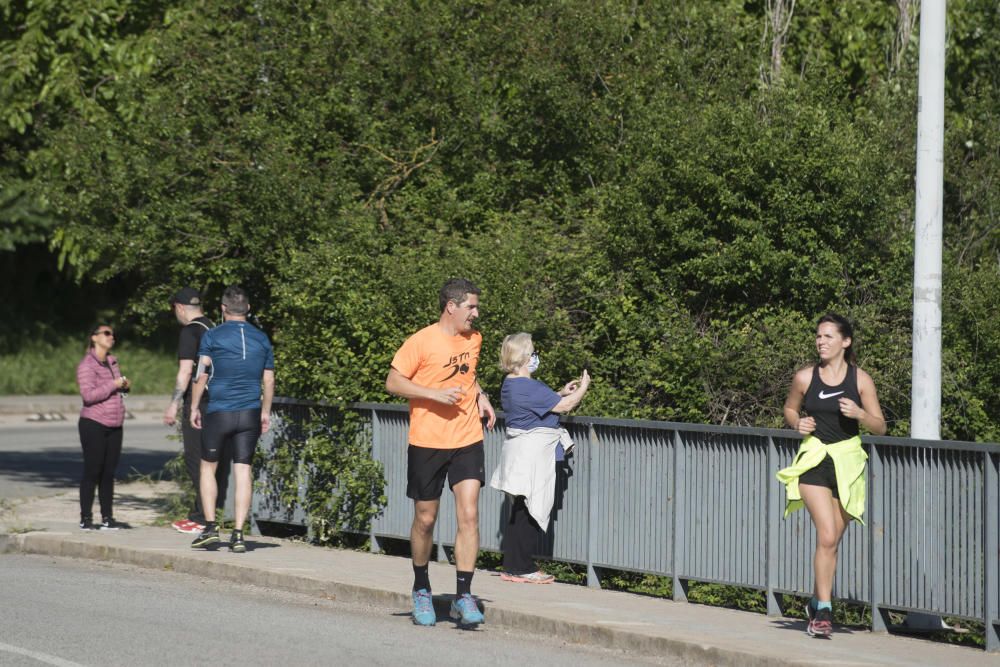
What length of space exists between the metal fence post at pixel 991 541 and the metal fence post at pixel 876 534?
0.75 meters

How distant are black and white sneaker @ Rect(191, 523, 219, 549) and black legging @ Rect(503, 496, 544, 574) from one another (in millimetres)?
2365

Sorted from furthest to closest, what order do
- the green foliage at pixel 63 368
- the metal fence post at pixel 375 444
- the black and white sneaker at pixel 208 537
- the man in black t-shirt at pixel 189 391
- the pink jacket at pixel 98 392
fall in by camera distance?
1. the green foliage at pixel 63 368
2. the pink jacket at pixel 98 392
3. the man in black t-shirt at pixel 189 391
4. the metal fence post at pixel 375 444
5. the black and white sneaker at pixel 208 537

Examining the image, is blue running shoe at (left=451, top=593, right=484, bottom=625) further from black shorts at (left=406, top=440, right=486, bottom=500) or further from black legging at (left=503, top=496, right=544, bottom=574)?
black legging at (left=503, top=496, right=544, bottom=574)

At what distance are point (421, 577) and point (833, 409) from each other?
103 inches

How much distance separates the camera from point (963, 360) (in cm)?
1186

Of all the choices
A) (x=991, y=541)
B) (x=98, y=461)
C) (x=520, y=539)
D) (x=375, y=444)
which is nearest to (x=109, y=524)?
(x=98, y=461)

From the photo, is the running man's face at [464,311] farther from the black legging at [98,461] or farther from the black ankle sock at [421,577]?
the black legging at [98,461]

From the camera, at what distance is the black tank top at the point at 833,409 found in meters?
8.22

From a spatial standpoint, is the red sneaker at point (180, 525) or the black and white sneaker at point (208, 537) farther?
the red sneaker at point (180, 525)

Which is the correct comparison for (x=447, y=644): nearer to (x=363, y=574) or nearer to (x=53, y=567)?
(x=363, y=574)

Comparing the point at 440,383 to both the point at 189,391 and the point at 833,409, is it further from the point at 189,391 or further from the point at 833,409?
the point at 189,391

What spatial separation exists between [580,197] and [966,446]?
6716 mm

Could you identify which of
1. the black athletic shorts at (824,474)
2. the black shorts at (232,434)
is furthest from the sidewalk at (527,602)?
the black athletic shorts at (824,474)

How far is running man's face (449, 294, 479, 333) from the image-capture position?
8.70m
